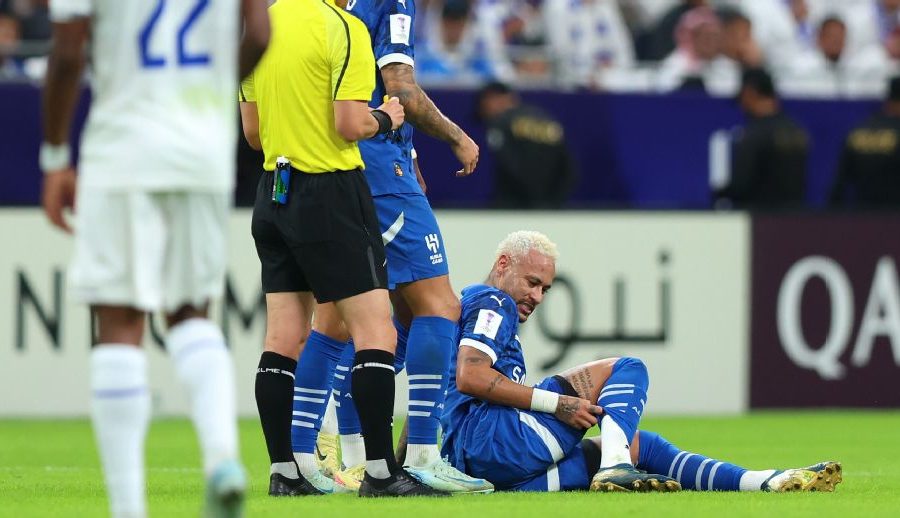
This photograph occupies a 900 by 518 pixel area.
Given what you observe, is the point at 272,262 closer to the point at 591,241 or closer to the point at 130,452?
the point at 130,452

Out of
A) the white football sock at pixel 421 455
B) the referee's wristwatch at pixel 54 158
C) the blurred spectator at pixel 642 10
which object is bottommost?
the white football sock at pixel 421 455

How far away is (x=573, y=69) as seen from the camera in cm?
1623

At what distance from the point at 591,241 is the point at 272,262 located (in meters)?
6.72

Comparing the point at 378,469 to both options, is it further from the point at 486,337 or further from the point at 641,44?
the point at 641,44

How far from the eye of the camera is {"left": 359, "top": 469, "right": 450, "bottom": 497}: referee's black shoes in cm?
695

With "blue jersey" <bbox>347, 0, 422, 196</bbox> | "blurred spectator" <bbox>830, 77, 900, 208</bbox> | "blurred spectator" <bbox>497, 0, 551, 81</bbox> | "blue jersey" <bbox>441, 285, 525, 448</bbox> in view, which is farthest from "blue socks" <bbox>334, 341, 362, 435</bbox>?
"blurred spectator" <bbox>497, 0, 551, 81</bbox>

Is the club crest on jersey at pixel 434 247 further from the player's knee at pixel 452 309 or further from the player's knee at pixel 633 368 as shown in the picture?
the player's knee at pixel 633 368

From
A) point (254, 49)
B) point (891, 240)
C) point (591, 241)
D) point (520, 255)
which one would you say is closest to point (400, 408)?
point (591, 241)

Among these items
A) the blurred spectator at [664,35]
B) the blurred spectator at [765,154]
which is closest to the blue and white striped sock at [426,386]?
the blurred spectator at [765,154]

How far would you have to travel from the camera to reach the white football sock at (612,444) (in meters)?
7.25

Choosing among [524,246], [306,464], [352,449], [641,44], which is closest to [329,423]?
[352,449]

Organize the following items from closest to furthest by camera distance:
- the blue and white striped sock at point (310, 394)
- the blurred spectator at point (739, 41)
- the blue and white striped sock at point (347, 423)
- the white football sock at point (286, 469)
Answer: the white football sock at point (286, 469), the blue and white striped sock at point (310, 394), the blue and white striped sock at point (347, 423), the blurred spectator at point (739, 41)

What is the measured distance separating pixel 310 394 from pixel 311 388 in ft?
0.09

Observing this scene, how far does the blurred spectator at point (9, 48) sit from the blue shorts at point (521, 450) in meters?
7.43
